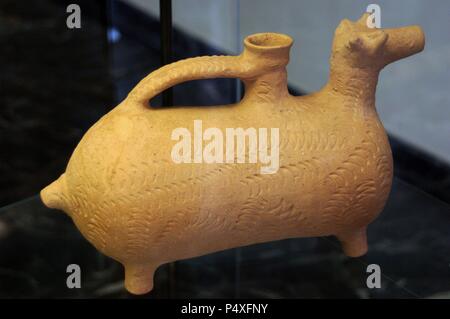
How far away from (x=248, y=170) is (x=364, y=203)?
246 millimetres

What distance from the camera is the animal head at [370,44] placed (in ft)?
4.67

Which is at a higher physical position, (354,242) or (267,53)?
(267,53)

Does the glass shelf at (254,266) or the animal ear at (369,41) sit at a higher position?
the animal ear at (369,41)

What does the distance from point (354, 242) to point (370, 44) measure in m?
0.41

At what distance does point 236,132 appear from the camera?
1417 mm

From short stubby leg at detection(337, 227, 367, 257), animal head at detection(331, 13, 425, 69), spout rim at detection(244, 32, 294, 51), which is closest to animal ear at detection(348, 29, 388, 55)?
animal head at detection(331, 13, 425, 69)

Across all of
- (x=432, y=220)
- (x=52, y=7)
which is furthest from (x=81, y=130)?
(x=432, y=220)

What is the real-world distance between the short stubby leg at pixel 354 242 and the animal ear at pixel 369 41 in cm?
37

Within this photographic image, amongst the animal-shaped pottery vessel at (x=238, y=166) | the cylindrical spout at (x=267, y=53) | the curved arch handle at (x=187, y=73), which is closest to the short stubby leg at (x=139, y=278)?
the animal-shaped pottery vessel at (x=238, y=166)

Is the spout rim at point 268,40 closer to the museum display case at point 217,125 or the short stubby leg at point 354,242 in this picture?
the museum display case at point 217,125

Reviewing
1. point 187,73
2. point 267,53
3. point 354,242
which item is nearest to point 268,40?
point 267,53

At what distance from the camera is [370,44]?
4.67 ft

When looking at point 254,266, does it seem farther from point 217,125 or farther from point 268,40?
point 268,40

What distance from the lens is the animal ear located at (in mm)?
1421
